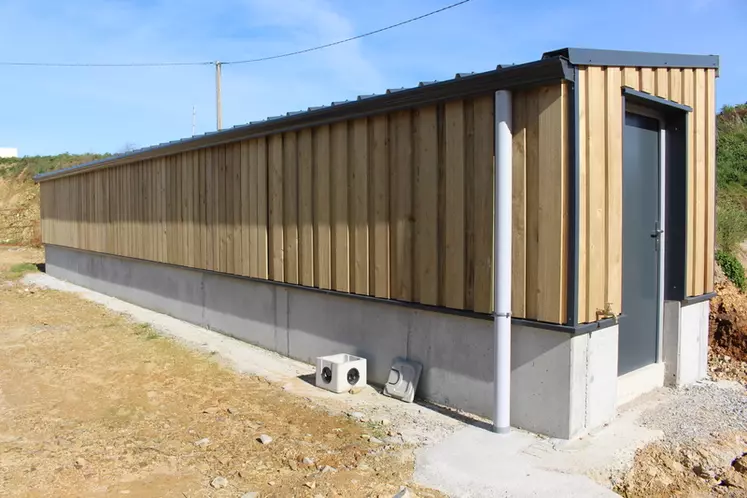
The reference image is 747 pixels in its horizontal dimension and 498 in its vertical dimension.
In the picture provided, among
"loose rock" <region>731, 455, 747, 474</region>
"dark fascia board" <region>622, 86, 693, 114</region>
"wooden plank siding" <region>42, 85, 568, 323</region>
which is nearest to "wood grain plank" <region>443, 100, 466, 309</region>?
"wooden plank siding" <region>42, 85, 568, 323</region>

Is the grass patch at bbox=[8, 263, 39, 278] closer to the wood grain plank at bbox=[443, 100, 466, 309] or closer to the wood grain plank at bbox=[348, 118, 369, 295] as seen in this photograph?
the wood grain plank at bbox=[348, 118, 369, 295]

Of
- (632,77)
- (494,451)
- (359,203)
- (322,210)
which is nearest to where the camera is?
(494,451)

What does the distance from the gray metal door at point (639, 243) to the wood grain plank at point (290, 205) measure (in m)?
3.48

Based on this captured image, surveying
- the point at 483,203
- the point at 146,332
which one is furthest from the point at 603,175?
the point at 146,332

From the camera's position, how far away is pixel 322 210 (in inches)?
249

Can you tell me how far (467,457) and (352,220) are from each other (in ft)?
8.83

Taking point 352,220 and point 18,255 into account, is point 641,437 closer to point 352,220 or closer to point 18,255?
point 352,220

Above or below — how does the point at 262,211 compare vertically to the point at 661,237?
above

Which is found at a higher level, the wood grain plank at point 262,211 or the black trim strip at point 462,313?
the wood grain plank at point 262,211

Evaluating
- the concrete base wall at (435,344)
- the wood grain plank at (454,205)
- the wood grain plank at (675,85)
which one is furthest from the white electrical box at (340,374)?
the wood grain plank at (675,85)

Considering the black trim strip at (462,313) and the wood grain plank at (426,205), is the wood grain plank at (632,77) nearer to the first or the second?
the wood grain plank at (426,205)

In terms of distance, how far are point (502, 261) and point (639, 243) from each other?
5.36 feet

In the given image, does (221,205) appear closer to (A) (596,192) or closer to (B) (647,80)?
(A) (596,192)

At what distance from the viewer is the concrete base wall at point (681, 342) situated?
18.2ft
